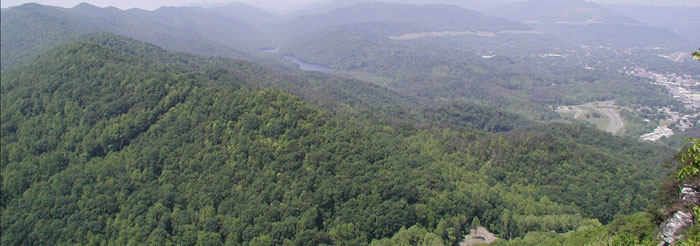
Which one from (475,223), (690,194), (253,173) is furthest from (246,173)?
(690,194)

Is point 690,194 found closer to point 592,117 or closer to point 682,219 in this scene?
point 682,219

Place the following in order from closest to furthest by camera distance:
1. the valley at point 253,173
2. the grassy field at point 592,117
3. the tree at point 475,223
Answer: the tree at point 475,223 → the valley at point 253,173 → the grassy field at point 592,117

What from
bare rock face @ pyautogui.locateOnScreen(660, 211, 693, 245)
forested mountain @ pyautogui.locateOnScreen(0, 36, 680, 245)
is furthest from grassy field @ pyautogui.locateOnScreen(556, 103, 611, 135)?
bare rock face @ pyautogui.locateOnScreen(660, 211, 693, 245)

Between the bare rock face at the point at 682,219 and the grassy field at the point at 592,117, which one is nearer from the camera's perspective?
the bare rock face at the point at 682,219

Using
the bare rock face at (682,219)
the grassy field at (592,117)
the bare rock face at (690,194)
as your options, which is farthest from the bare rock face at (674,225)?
the grassy field at (592,117)

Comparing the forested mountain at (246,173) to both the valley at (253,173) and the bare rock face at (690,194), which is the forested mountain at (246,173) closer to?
the valley at (253,173)
